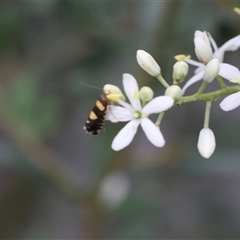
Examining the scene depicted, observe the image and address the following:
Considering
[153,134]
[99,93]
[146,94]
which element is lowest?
[153,134]

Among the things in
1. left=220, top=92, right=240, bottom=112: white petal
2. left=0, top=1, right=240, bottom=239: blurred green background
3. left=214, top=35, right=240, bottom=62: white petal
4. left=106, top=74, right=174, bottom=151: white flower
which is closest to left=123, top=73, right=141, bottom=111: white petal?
left=106, top=74, right=174, bottom=151: white flower

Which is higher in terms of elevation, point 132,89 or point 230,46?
point 230,46

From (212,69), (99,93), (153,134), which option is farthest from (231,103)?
(99,93)

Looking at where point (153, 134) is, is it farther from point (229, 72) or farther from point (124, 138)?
point (229, 72)

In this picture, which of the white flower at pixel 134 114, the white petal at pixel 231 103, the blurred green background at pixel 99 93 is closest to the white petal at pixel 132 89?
the white flower at pixel 134 114

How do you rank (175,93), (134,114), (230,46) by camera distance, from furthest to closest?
(230,46) < (134,114) < (175,93)

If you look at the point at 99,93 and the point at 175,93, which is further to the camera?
the point at 99,93
